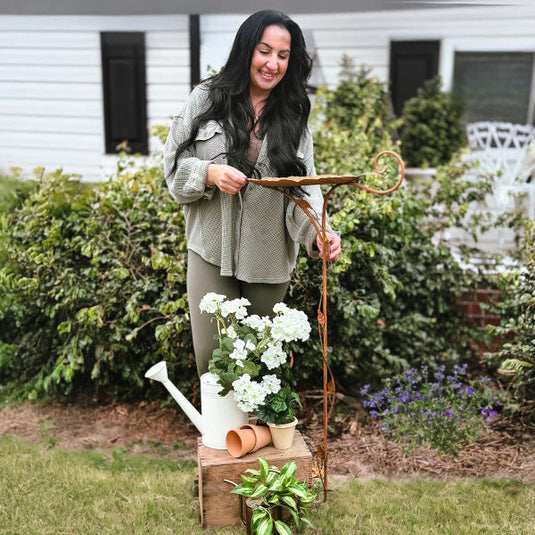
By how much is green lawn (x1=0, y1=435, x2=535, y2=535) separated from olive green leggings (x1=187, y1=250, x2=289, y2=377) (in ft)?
2.07

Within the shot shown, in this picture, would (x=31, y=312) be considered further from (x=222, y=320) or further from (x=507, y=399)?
(x=507, y=399)

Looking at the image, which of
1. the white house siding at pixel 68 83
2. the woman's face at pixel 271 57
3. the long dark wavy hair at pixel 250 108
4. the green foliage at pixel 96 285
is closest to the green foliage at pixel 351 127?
the green foliage at pixel 96 285

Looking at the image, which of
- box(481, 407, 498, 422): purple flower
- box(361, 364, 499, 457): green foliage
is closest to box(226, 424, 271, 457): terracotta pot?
box(361, 364, 499, 457): green foliage

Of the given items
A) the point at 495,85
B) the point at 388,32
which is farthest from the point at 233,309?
the point at 495,85

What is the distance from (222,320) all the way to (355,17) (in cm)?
453

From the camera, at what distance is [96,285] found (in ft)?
10.8

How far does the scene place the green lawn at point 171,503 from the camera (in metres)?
2.34

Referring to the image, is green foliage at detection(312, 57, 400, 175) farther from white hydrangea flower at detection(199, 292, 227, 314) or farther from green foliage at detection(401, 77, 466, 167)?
white hydrangea flower at detection(199, 292, 227, 314)

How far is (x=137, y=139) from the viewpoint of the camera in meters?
6.45

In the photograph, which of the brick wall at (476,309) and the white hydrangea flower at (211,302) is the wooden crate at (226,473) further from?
the brick wall at (476,309)

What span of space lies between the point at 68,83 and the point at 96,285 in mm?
3906

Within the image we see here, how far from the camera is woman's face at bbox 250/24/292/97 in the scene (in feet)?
6.92

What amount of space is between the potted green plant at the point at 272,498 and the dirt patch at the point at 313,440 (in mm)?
680

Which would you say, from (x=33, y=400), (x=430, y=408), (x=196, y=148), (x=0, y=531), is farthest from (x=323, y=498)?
(x=33, y=400)
